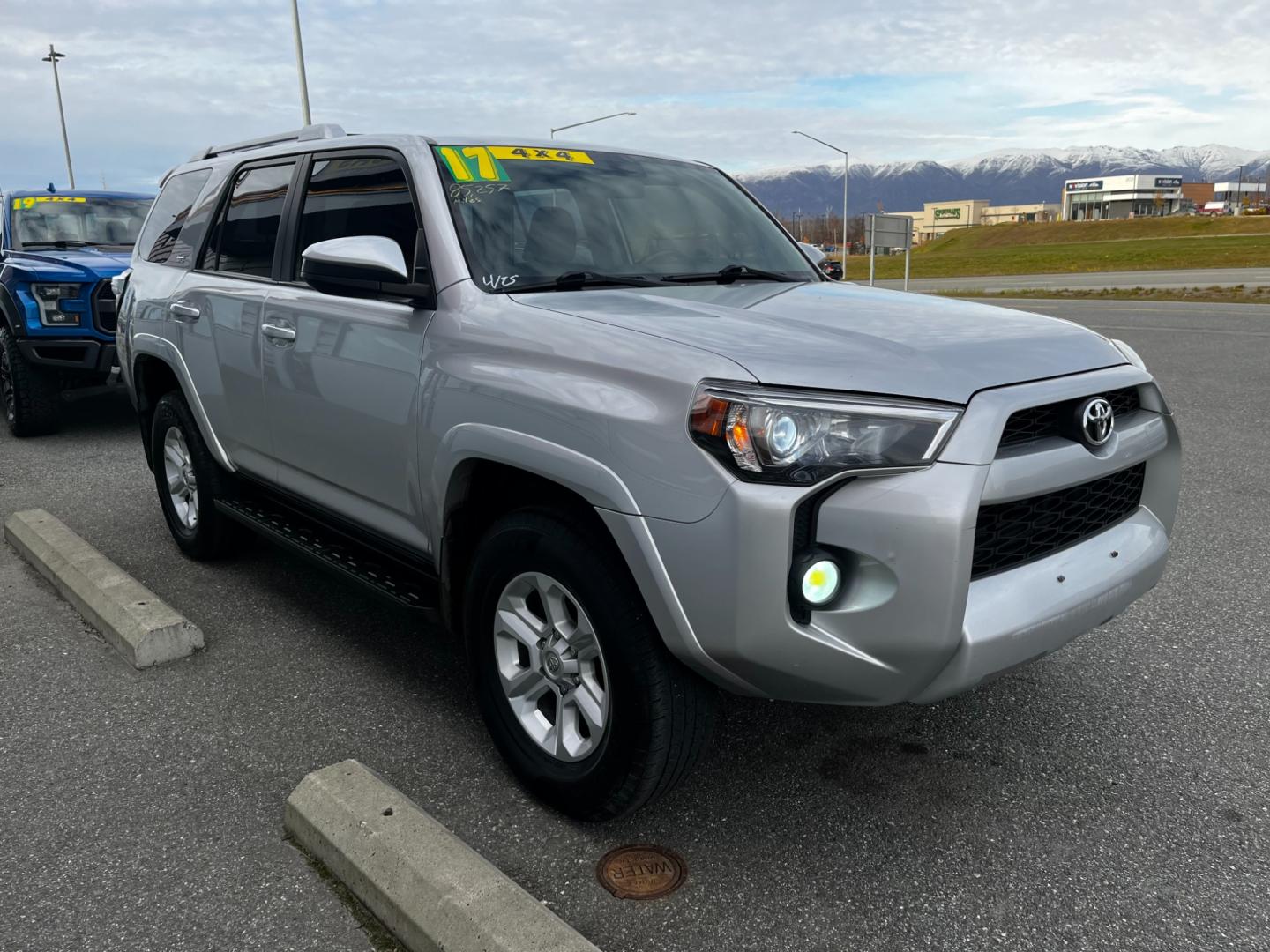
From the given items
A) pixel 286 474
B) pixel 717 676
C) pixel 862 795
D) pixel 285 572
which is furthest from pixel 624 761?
pixel 285 572

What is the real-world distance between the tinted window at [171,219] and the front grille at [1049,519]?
3.86 m

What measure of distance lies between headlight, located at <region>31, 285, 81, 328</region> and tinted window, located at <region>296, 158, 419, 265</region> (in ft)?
16.4

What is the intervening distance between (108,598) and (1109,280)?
32.4m

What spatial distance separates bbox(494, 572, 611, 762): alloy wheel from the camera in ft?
8.89

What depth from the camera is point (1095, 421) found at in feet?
8.61

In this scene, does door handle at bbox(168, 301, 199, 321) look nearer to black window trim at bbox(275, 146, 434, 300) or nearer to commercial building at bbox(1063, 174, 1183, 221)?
black window trim at bbox(275, 146, 434, 300)

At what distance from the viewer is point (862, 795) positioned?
3.02 meters

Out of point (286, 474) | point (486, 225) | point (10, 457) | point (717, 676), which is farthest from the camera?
point (10, 457)

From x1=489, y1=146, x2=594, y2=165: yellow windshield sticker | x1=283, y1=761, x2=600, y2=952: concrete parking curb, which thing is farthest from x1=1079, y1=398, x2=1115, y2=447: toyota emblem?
x1=489, y1=146, x2=594, y2=165: yellow windshield sticker

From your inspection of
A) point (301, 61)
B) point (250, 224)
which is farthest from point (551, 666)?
point (301, 61)

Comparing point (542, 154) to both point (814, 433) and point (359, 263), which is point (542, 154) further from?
point (814, 433)

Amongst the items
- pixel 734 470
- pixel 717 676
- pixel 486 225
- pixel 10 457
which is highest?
pixel 486 225

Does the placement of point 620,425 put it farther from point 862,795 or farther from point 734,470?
point 862,795

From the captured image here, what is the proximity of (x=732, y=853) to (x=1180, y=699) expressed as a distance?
5.83 ft
